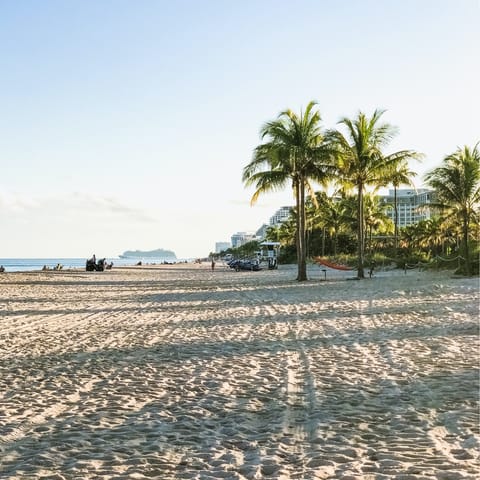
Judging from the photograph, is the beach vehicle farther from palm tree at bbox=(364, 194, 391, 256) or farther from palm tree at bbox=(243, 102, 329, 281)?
palm tree at bbox=(243, 102, 329, 281)

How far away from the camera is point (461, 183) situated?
23953 millimetres

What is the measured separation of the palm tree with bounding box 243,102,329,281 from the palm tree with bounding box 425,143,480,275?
4.83m

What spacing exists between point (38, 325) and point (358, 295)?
29.9 feet

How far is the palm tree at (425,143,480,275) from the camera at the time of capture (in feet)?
78.4

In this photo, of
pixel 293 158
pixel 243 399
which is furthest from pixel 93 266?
pixel 243 399

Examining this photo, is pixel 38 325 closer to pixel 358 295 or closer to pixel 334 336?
pixel 334 336

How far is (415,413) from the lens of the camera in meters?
4.85

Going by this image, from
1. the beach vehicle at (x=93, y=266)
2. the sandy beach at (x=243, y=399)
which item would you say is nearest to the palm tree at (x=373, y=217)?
the beach vehicle at (x=93, y=266)

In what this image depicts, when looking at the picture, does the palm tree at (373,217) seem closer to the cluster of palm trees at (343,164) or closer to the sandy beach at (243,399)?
the cluster of palm trees at (343,164)

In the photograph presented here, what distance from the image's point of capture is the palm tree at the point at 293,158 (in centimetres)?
2350

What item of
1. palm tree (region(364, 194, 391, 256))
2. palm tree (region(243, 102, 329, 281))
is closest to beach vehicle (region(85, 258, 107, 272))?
palm tree (region(364, 194, 391, 256))

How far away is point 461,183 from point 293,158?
23.3 ft

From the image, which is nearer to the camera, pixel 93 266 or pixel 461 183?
pixel 461 183

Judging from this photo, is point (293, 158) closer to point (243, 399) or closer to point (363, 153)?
point (363, 153)
